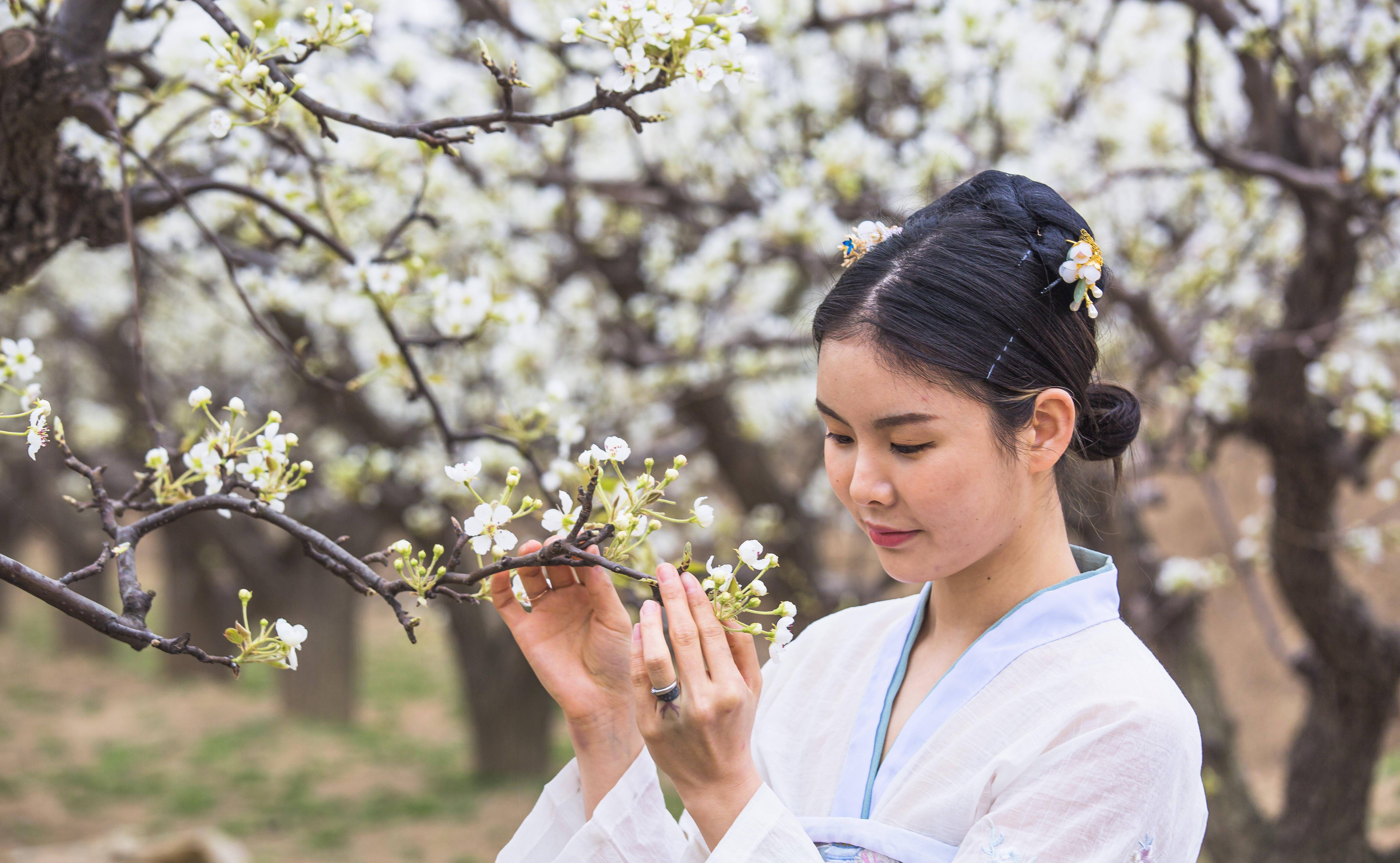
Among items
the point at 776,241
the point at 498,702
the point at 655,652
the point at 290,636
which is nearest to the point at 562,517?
the point at 655,652

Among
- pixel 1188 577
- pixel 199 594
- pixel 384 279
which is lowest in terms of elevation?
pixel 1188 577

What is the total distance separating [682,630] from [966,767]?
1.29 feet

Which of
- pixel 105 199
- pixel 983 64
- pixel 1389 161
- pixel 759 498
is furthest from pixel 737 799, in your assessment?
pixel 759 498

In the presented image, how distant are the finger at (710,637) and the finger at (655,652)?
4 centimetres

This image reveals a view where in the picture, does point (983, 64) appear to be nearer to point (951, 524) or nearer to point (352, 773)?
point (951, 524)

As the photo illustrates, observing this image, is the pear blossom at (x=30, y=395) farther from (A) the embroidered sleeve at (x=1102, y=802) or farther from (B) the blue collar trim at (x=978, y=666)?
(A) the embroidered sleeve at (x=1102, y=802)

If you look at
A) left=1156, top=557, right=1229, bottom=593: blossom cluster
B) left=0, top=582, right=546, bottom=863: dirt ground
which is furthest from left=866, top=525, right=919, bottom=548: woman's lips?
left=0, top=582, right=546, bottom=863: dirt ground

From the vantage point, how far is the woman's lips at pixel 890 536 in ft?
4.08

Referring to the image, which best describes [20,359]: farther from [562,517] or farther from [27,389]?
[562,517]

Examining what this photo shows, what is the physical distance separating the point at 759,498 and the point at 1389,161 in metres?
3.08

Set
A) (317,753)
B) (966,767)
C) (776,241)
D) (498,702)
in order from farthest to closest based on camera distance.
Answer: (317,753) → (498,702) → (776,241) → (966,767)

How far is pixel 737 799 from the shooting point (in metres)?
1.20

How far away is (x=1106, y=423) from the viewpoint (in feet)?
4.63

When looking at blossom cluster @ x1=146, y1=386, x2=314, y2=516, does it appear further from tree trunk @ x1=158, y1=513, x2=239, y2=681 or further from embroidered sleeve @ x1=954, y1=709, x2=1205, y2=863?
tree trunk @ x1=158, y1=513, x2=239, y2=681
